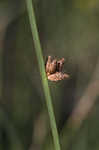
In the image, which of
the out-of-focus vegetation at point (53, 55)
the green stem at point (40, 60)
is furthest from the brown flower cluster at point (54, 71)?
the out-of-focus vegetation at point (53, 55)

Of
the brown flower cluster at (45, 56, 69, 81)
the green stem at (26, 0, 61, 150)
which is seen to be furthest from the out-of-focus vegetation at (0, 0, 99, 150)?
the green stem at (26, 0, 61, 150)

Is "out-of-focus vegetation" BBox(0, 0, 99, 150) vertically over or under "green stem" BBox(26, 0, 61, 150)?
under

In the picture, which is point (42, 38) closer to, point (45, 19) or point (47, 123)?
point (45, 19)

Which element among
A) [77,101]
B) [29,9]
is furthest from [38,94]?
[29,9]

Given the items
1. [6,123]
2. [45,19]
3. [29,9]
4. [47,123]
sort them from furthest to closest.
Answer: [45,19]
[47,123]
[6,123]
[29,9]

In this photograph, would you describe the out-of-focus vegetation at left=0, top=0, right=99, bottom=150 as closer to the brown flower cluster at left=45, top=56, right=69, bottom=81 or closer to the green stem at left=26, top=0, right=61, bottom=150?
the brown flower cluster at left=45, top=56, right=69, bottom=81

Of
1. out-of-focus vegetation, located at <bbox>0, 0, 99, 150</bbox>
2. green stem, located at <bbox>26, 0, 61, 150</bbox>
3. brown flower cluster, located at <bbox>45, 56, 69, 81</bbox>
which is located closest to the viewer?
green stem, located at <bbox>26, 0, 61, 150</bbox>

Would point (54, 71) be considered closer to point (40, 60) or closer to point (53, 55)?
point (40, 60)

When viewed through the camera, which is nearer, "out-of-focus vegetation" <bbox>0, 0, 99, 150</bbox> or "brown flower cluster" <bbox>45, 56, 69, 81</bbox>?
"brown flower cluster" <bbox>45, 56, 69, 81</bbox>
